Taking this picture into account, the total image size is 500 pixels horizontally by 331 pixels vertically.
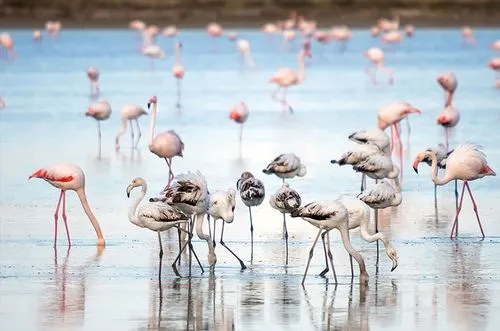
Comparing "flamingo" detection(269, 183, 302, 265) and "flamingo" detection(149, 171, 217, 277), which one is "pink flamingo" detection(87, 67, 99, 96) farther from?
"flamingo" detection(149, 171, 217, 277)

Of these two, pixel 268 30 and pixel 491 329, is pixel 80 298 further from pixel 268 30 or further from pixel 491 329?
pixel 268 30

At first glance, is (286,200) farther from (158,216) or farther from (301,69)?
(301,69)

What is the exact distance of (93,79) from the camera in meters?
25.1

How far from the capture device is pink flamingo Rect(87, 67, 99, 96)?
24.8 m

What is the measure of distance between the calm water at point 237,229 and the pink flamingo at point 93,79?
30cm

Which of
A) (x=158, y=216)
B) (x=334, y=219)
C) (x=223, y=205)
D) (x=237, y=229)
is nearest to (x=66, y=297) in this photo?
(x=158, y=216)

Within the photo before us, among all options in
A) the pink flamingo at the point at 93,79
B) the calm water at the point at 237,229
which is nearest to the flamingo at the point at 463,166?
the calm water at the point at 237,229

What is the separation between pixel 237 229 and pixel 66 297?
277 cm

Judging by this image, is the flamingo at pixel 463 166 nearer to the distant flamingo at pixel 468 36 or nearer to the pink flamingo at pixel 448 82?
the pink flamingo at pixel 448 82

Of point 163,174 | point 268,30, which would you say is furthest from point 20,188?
point 268,30

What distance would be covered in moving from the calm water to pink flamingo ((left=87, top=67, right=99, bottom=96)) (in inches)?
11.8

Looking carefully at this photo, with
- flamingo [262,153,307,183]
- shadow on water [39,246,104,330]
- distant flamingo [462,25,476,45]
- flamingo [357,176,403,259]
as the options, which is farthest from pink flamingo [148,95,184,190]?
distant flamingo [462,25,476,45]

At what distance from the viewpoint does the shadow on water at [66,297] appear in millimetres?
8443

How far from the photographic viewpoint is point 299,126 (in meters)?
19.8
